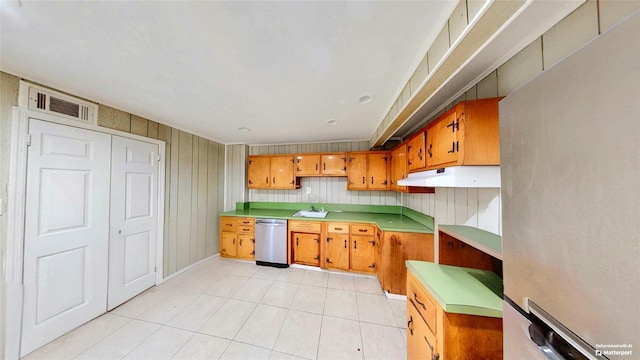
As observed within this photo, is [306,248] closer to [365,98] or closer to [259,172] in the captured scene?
[259,172]

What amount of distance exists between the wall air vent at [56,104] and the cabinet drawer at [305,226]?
2.65 meters

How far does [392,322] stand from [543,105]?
2.23 meters

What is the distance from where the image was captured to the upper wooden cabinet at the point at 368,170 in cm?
313

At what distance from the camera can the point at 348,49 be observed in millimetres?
1234

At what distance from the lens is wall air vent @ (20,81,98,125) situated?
5.14 feet

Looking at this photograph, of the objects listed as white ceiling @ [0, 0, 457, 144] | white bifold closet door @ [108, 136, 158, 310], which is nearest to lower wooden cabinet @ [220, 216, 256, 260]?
white bifold closet door @ [108, 136, 158, 310]

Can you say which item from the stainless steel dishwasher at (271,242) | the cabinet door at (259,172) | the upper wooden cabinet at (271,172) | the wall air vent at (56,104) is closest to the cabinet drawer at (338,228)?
the stainless steel dishwasher at (271,242)

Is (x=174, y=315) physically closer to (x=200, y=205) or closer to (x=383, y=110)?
(x=200, y=205)

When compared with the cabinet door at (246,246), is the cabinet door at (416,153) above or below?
above

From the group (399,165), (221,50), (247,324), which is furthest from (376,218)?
(221,50)

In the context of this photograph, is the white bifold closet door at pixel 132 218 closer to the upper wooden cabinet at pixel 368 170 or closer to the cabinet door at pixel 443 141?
the upper wooden cabinet at pixel 368 170

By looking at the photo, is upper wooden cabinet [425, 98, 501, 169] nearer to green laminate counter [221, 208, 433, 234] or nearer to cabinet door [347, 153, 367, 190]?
green laminate counter [221, 208, 433, 234]

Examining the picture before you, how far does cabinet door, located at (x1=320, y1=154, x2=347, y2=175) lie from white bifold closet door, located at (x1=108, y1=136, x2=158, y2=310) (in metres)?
2.50

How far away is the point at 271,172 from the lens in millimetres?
3666
